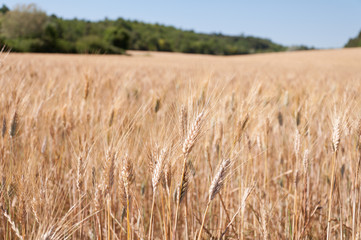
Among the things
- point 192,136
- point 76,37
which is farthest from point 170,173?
point 76,37

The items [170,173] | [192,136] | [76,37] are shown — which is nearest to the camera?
[192,136]

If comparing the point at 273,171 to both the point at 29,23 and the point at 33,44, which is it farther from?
the point at 29,23

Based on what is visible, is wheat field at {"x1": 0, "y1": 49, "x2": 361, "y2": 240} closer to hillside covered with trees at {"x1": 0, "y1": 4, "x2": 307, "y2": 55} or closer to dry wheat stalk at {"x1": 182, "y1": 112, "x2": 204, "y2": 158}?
dry wheat stalk at {"x1": 182, "y1": 112, "x2": 204, "y2": 158}

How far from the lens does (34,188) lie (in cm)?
75

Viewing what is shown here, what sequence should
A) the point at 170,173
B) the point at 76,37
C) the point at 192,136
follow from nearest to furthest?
1. the point at 192,136
2. the point at 170,173
3. the point at 76,37

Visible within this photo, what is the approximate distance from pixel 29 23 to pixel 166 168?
3935cm

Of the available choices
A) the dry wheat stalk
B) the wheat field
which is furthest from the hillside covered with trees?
the dry wheat stalk

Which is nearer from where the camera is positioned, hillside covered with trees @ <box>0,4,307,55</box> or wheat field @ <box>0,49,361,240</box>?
wheat field @ <box>0,49,361,240</box>

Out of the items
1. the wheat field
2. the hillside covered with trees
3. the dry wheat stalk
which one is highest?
the hillside covered with trees

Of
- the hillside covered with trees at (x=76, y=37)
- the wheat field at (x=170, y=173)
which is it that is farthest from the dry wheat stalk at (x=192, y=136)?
the hillside covered with trees at (x=76, y=37)

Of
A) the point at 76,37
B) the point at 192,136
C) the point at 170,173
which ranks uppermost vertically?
the point at 76,37

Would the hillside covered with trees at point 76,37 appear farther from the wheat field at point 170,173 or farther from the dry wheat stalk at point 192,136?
the dry wheat stalk at point 192,136

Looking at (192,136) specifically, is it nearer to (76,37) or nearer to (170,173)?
(170,173)

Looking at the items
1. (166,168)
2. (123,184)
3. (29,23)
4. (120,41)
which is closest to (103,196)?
(123,184)
